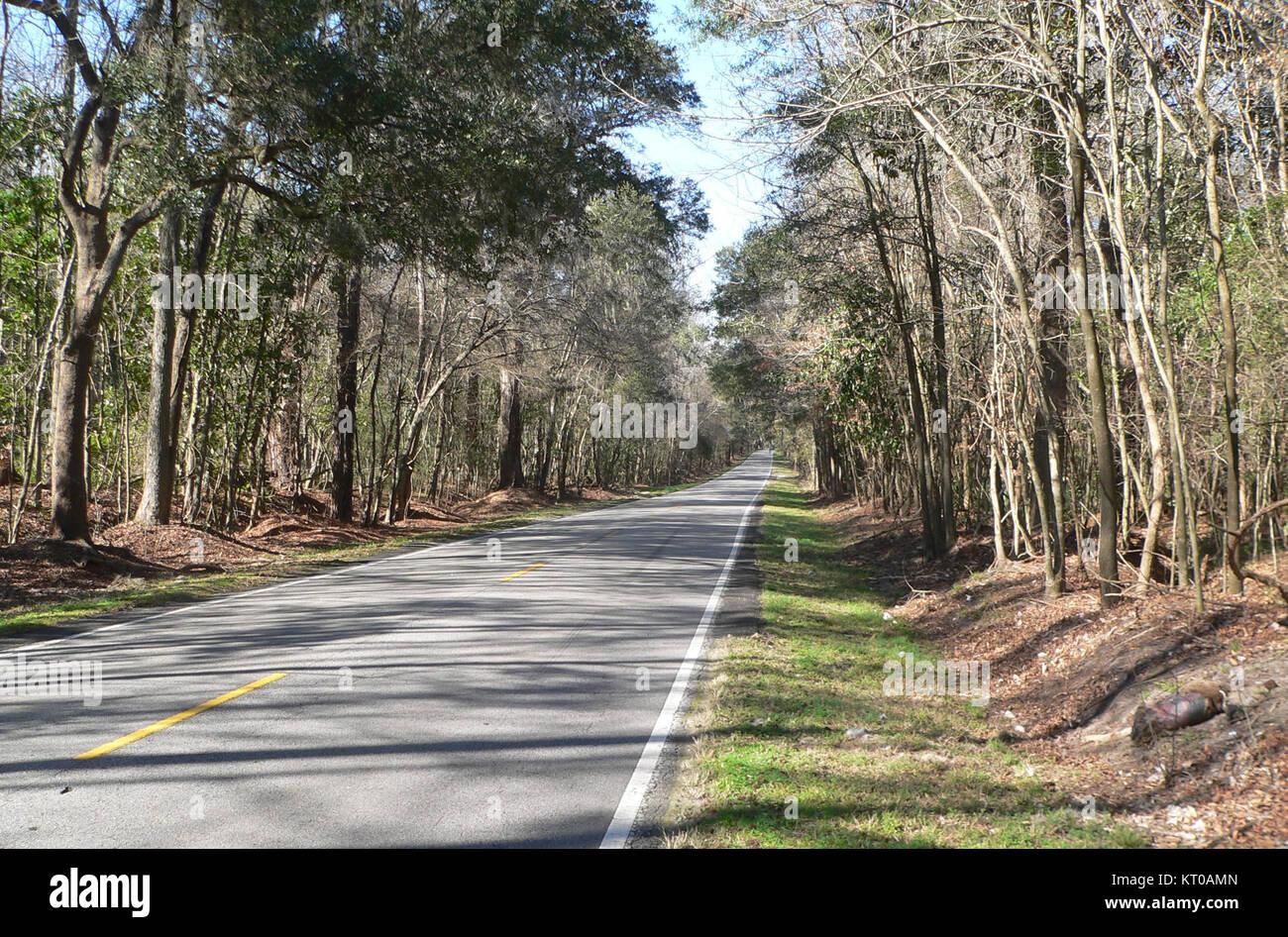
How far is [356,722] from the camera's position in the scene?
6.89 metres

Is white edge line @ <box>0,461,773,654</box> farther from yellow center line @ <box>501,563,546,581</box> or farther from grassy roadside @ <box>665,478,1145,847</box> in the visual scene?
grassy roadside @ <box>665,478,1145,847</box>

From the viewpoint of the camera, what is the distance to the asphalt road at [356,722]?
199 inches

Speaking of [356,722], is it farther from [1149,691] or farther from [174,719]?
[1149,691]

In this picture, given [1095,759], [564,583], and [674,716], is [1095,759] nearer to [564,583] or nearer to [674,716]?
[674,716]

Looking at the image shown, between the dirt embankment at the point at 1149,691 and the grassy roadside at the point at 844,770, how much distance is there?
326mm

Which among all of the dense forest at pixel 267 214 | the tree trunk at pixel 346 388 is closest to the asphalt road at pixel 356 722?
the dense forest at pixel 267 214

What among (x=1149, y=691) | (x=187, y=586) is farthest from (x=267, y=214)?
(x=1149, y=691)

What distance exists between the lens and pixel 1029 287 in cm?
1255

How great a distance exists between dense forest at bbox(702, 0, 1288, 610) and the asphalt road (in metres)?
5.10

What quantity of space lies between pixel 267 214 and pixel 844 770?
17.6 metres

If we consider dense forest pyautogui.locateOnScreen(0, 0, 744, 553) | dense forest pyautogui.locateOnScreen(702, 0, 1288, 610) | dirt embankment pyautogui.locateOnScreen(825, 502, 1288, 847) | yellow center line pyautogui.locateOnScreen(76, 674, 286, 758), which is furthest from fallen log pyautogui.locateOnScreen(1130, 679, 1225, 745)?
dense forest pyautogui.locateOnScreen(0, 0, 744, 553)

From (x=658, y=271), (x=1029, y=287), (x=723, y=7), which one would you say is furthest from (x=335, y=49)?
(x=658, y=271)

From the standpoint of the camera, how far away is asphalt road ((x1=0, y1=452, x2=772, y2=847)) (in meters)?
5.06

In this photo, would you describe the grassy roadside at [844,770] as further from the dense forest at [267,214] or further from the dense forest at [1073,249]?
the dense forest at [267,214]
